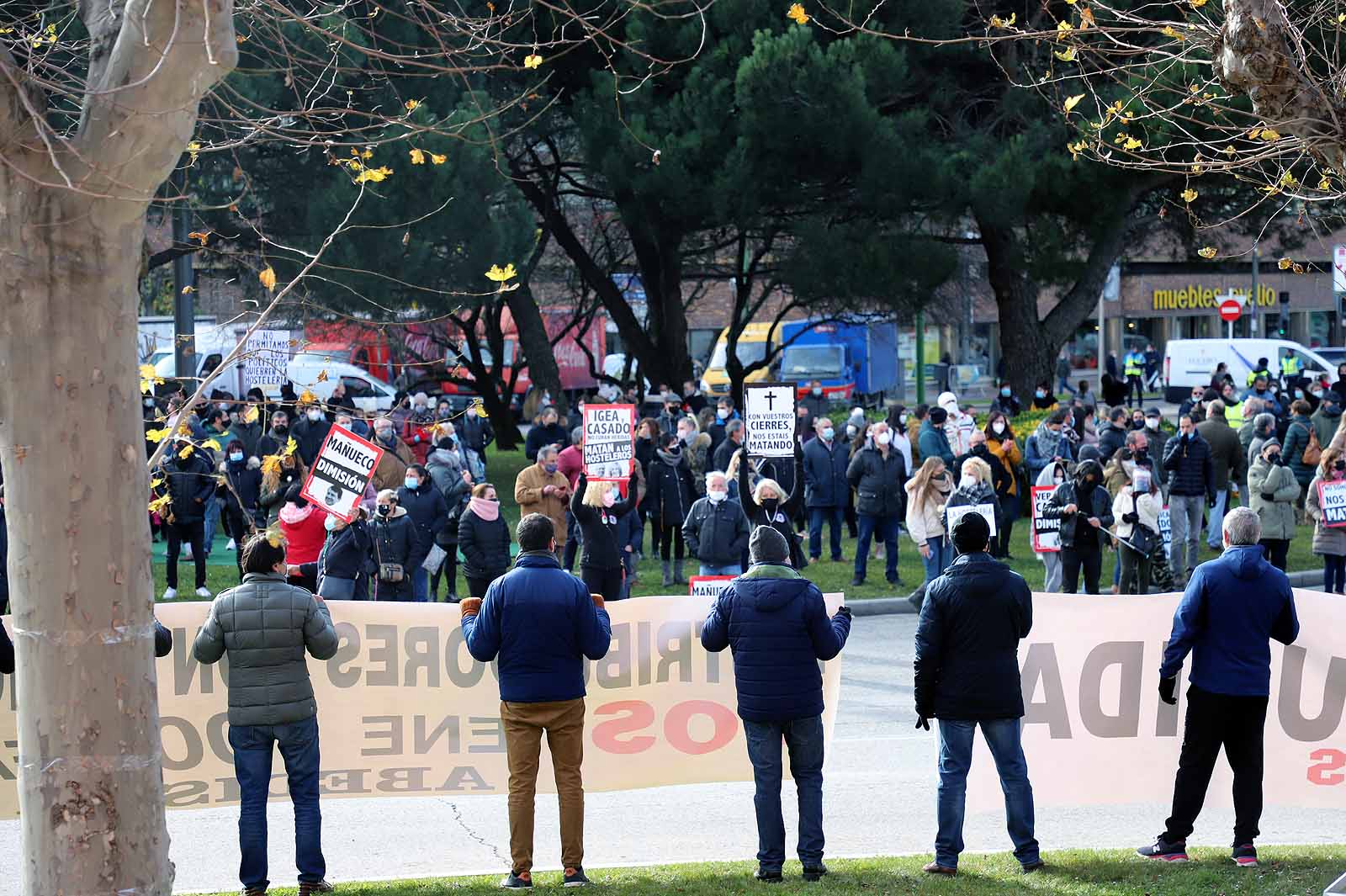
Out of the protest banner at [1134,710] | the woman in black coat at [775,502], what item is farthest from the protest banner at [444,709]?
the woman in black coat at [775,502]

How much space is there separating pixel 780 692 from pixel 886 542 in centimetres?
976

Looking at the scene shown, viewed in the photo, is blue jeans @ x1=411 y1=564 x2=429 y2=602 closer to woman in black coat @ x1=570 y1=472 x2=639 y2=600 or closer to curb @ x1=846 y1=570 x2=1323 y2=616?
woman in black coat @ x1=570 y1=472 x2=639 y2=600

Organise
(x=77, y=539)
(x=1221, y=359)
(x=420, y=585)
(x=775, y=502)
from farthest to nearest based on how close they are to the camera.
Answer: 1. (x=1221, y=359)
2. (x=420, y=585)
3. (x=775, y=502)
4. (x=77, y=539)

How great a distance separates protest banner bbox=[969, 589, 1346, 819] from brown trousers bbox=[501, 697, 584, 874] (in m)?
2.15

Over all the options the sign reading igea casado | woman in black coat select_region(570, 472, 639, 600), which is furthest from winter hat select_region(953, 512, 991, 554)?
the sign reading igea casado

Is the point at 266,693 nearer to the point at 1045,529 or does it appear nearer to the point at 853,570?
the point at 1045,529

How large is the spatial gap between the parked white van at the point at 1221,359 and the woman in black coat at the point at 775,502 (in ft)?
88.1

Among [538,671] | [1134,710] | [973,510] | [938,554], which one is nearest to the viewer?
[538,671]

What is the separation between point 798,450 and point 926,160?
354 inches

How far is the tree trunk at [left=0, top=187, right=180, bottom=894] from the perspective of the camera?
4742 mm

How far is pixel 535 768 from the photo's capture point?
7105 millimetres

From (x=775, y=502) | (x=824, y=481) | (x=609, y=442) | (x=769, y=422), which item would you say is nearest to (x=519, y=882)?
(x=775, y=502)

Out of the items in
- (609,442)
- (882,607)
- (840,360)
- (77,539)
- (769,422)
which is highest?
(840,360)

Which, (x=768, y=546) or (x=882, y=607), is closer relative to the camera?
(x=768, y=546)
